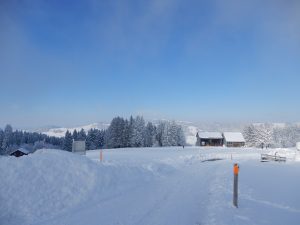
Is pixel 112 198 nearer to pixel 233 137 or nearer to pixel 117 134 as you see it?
pixel 117 134

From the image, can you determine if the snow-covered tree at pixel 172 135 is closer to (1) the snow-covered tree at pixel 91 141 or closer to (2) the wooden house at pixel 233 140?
(2) the wooden house at pixel 233 140

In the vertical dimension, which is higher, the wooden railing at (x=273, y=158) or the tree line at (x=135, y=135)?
the tree line at (x=135, y=135)

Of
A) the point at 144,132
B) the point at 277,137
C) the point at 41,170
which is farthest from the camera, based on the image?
the point at 277,137

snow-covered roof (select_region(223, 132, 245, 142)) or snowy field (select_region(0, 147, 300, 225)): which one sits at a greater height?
snow-covered roof (select_region(223, 132, 245, 142))

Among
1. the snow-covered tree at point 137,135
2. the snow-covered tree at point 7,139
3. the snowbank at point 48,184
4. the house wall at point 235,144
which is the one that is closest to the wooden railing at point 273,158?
the snowbank at point 48,184

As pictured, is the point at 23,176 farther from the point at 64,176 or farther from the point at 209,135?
the point at 209,135

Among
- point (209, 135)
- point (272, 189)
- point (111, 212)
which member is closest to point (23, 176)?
point (111, 212)

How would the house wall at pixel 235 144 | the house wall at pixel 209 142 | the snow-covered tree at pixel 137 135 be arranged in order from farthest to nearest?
the house wall at pixel 209 142 < the house wall at pixel 235 144 < the snow-covered tree at pixel 137 135

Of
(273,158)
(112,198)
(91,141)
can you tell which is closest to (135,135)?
(91,141)

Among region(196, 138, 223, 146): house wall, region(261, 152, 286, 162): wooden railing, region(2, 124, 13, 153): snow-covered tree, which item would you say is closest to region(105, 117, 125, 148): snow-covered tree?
region(196, 138, 223, 146): house wall

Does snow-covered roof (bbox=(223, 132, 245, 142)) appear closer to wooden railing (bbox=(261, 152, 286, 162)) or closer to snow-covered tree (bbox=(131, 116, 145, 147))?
snow-covered tree (bbox=(131, 116, 145, 147))

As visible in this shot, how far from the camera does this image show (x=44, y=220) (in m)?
8.42

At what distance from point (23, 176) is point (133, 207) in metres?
4.68

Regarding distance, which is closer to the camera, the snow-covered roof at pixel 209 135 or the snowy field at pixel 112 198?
the snowy field at pixel 112 198
